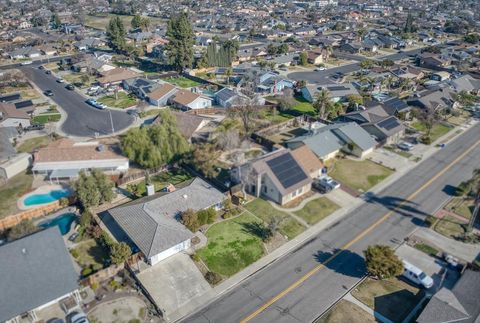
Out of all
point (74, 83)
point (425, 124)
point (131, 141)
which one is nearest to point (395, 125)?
point (425, 124)

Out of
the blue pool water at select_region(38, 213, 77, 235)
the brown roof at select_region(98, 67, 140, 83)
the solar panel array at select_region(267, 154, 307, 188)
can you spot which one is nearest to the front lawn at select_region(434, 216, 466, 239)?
the solar panel array at select_region(267, 154, 307, 188)

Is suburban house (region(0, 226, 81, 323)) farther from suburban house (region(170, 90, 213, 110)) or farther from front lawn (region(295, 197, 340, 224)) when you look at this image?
suburban house (region(170, 90, 213, 110))

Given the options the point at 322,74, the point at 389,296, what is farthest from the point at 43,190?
the point at 322,74

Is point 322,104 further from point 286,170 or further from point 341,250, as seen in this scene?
point 341,250

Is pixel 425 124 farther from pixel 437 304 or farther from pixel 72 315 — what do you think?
pixel 72 315

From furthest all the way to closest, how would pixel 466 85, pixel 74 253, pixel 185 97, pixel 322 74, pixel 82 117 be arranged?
pixel 322 74, pixel 466 85, pixel 185 97, pixel 82 117, pixel 74 253
